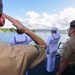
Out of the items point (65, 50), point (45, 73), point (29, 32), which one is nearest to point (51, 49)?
point (45, 73)

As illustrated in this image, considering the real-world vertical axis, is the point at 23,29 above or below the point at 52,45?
above

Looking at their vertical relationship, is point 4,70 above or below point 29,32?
below

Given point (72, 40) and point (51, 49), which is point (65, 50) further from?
point (51, 49)

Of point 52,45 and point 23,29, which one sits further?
point 52,45

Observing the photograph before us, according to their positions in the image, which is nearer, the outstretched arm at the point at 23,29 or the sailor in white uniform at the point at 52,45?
the outstretched arm at the point at 23,29

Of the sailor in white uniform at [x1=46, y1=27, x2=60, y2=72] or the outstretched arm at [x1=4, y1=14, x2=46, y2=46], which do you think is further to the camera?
the sailor in white uniform at [x1=46, y1=27, x2=60, y2=72]

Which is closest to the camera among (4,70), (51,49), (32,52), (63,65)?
(4,70)

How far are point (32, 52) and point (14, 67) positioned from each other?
14 cm

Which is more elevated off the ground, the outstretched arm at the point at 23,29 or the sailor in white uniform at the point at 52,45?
the outstretched arm at the point at 23,29

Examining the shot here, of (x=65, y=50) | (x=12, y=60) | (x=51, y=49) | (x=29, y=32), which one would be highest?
(x=29, y=32)

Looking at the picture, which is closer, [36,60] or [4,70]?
[4,70]

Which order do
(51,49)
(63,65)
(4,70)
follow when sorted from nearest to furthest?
(4,70) → (63,65) → (51,49)

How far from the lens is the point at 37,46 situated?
3.59ft

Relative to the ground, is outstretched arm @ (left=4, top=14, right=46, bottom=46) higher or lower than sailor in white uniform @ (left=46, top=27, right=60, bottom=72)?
higher
